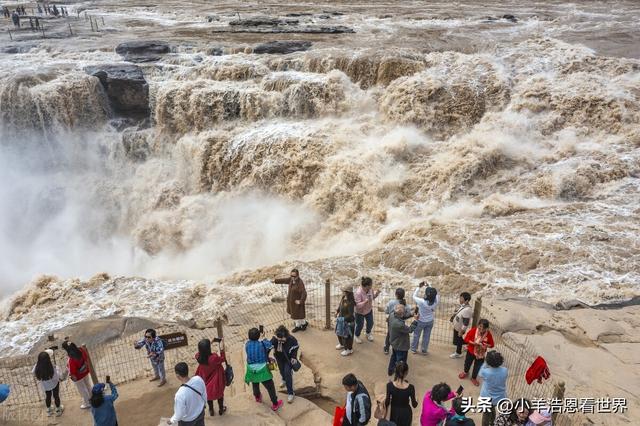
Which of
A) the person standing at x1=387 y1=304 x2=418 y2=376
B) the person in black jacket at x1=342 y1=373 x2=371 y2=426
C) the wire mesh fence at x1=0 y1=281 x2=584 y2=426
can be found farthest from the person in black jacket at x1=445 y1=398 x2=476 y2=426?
the wire mesh fence at x1=0 y1=281 x2=584 y2=426

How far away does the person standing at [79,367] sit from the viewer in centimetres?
498

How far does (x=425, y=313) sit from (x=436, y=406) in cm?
183

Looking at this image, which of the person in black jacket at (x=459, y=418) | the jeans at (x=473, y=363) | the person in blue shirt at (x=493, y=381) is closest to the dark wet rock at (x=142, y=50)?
the jeans at (x=473, y=363)

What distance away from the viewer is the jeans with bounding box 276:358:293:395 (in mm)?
4918

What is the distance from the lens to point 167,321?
7.88m

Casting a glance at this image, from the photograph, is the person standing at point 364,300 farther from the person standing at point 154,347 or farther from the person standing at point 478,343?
the person standing at point 154,347

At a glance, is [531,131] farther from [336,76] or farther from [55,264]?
[55,264]

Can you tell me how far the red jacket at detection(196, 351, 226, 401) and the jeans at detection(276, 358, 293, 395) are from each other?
1.95 feet

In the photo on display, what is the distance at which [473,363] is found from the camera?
17.8 ft

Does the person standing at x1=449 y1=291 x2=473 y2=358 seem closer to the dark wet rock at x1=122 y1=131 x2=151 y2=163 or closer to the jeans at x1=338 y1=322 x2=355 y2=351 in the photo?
the jeans at x1=338 y1=322 x2=355 y2=351

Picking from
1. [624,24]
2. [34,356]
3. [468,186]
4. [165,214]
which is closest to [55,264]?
[165,214]

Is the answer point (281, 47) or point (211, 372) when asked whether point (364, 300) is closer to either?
point (211, 372)

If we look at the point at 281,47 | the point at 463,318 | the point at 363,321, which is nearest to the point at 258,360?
the point at 363,321

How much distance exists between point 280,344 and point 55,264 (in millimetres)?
10107
